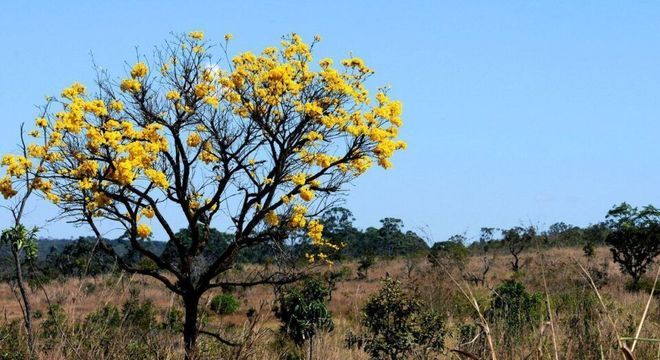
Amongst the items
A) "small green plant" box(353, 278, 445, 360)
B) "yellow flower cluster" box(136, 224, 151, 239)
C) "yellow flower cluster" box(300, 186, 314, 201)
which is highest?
"yellow flower cluster" box(300, 186, 314, 201)

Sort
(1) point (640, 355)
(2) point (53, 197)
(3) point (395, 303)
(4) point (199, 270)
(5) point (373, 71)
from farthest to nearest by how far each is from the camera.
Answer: (5) point (373, 71)
(4) point (199, 270)
(2) point (53, 197)
(3) point (395, 303)
(1) point (640, 355)

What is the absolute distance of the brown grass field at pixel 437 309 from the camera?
15.2 feet

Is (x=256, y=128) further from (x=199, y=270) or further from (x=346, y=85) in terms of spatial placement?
(x=199, y=270)

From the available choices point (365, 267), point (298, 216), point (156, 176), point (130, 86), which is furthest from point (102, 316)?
point (365, 267)

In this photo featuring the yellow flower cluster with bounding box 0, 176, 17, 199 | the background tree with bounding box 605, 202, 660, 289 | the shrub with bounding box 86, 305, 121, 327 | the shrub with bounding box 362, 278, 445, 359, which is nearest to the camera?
the shrub with bounding box 86, 305, 121, 327

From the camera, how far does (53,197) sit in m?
12.7

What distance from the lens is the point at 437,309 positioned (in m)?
15.4

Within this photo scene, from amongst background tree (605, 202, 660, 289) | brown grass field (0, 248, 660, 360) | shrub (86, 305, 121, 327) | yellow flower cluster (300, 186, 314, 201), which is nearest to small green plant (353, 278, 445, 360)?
brown grass field (0, 248, 660, 360)

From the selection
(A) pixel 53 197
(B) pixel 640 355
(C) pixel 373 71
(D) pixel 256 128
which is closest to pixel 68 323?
(B) pixel 640 355

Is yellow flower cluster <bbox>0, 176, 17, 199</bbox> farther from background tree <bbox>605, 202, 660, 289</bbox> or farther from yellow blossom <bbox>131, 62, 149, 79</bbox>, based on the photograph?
background tree <bbox>605, 202, 660, 289</bbox>

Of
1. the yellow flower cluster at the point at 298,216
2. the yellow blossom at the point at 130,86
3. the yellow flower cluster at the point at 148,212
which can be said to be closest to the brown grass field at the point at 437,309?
the yellow flower cluster at the point at 148,212

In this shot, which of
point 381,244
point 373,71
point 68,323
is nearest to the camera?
point 68,323

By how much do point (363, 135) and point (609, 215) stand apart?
1950cm

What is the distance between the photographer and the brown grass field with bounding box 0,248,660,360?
4.64m
